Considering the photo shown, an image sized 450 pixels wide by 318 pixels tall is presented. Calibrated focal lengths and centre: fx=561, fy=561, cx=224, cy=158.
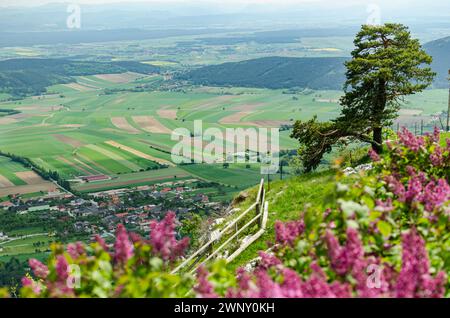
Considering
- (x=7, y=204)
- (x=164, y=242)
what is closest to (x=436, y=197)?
(x=164, y=242)

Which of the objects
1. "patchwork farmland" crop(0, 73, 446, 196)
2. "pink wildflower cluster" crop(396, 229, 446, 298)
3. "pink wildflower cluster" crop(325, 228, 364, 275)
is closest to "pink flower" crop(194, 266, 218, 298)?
"pink wildflower cluster" crop(325, 228, 364, 275)

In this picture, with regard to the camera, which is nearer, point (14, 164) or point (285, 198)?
point (285, 198)

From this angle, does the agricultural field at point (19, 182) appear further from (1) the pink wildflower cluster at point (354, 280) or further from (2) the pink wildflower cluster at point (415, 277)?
(2) the pink wildflower cluster at point (415, 277)

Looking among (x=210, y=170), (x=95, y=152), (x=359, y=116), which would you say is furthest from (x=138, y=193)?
(x=359, y=116)

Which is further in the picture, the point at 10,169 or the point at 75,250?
the point at 10,169

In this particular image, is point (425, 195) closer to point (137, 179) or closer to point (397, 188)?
point (397, 188)

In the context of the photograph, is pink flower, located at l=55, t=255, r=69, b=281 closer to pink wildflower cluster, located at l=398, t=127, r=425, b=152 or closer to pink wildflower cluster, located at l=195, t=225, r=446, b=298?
pink wildflower cluster, located at l=195, t=225, r=446, b=298

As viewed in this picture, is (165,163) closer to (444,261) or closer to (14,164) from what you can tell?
(14,164)

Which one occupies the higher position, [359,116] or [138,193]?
[359,116]

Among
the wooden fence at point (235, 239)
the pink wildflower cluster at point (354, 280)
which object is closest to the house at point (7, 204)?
the wooden fence at point (235, 239)
